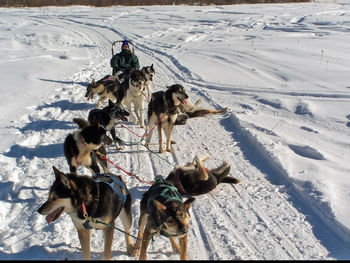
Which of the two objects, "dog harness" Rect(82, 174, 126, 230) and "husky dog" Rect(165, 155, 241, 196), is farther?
"husky dog" Rect(165, 155, 241, 196)

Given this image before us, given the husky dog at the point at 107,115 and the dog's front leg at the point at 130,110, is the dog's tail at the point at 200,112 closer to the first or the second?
the dog's front leg at the point at 130,110

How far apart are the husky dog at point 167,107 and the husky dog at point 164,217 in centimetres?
233

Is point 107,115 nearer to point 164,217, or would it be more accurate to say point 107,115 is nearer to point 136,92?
point 136,92

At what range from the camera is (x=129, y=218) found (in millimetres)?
3334

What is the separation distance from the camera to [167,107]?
5.61m

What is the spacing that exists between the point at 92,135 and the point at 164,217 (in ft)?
5.38

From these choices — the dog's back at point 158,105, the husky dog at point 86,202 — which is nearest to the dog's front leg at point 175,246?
the husky dog at point 86,202

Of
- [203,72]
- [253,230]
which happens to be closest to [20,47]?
[203,72]

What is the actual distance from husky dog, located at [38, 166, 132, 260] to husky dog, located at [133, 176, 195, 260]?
27 cm

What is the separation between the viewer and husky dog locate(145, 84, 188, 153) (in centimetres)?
550

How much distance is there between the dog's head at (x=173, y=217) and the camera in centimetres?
277

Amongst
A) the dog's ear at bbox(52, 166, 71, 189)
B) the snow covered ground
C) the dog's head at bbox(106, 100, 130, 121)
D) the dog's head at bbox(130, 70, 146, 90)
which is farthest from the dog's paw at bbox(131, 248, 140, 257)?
the dog's head at bbox(130, 70, 146, 90)

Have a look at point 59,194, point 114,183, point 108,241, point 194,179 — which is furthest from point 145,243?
point 194,179

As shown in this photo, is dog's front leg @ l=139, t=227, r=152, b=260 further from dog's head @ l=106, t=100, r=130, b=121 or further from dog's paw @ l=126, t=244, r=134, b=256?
dog's head @ l=106, t=100, r=130, b=121
